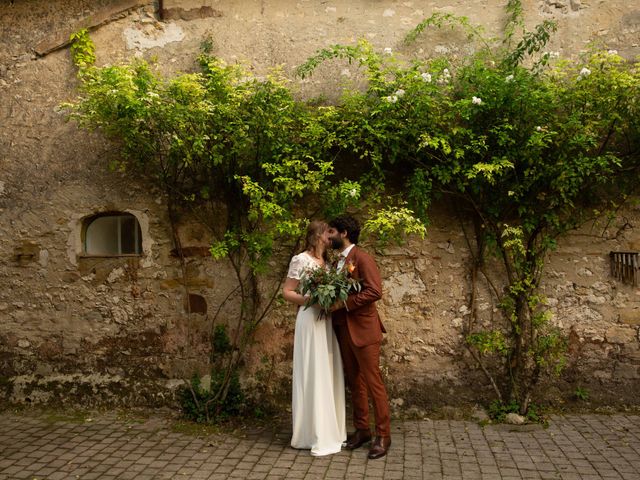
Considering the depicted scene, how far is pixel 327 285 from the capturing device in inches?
170

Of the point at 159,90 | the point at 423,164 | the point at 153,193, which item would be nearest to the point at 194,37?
the point at 159,90

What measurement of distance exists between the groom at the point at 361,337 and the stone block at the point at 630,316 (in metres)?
2.31

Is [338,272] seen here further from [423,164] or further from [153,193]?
[153,193]

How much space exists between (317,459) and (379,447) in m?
0.46

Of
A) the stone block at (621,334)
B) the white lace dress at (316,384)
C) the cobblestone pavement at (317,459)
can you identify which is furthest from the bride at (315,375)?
the stone block at (621,334)

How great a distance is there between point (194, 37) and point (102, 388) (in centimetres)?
350

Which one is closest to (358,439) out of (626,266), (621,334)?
(621,334)

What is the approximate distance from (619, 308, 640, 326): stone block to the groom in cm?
231

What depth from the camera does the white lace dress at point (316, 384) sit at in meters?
4.40

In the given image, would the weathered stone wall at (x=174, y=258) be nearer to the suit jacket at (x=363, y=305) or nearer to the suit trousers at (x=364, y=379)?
the suit trousers at (x=364, y=379)

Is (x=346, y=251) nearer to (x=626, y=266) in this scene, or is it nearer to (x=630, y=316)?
(x=626, y=266)

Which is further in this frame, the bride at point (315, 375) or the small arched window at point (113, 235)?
the small arched window at point (113, 235)

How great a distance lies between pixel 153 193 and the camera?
5.63m

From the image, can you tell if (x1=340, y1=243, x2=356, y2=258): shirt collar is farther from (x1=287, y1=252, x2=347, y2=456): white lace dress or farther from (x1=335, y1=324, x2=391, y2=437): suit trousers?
(x1=335, y1=324, x2=391, y2=437): suit trousers
